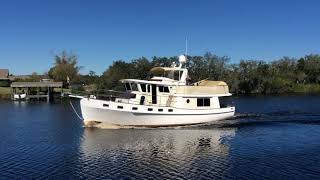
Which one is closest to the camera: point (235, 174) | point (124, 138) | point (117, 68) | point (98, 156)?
point (235, 174)

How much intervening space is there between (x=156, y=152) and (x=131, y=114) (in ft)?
41.6

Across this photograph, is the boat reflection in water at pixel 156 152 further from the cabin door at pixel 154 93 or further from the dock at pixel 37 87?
the dock at pixel 37 87

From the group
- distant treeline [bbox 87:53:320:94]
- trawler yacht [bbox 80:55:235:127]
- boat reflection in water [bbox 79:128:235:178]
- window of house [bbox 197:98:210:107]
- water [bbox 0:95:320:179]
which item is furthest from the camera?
distant treeline [bbox 87:53:320:94]

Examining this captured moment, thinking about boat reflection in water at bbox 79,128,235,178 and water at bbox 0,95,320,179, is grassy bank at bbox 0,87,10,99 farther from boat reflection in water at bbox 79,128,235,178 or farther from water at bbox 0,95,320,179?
boat reflection in water at bbox 79,128,235,178

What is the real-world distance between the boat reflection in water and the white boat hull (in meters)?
1.47

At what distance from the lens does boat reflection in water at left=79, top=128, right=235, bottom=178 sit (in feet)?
106

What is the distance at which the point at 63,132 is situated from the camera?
50656 mm

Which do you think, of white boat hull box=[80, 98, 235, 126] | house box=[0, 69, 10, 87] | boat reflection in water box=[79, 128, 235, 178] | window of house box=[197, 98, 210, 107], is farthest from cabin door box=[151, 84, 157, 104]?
house box=[0, 69, 10, 87]

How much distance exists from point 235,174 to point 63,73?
131659mm

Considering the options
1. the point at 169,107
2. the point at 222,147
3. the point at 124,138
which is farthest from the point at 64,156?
the point at 169,107

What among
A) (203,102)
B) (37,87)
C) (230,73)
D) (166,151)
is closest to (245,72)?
(230,73)

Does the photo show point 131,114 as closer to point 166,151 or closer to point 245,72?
point 166,151

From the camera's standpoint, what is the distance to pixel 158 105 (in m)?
51.7

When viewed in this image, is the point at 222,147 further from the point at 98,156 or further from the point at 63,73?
the point at 63,73
